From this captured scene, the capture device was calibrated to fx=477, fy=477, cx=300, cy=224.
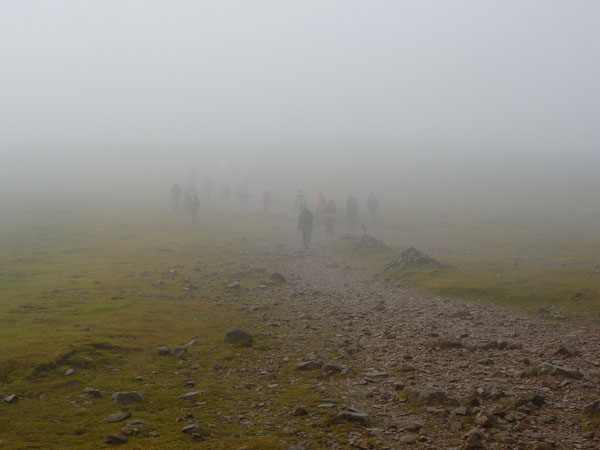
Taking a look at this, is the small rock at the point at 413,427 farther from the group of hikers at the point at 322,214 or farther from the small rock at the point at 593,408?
the group of hikers at the point at 322,214

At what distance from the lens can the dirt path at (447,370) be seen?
27.3ft

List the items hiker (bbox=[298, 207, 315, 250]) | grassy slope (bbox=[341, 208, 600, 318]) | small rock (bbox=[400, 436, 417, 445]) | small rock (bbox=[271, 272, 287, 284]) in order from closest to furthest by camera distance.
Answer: small rock (bbox=[400, 436, 417, 445]) → grassy slope (bbox=[341, 208, 600, 318]) → small rock (bbox=[271, 272, 287, 284]) → hiker (bbox=[298, 207, 315, 250])

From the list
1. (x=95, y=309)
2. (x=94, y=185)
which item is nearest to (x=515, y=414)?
(x=95, y=309)

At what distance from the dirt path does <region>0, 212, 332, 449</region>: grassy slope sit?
1691mm

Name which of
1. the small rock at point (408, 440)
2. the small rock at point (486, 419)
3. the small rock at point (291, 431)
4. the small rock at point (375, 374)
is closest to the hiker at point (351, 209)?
the small rock at point (375, 374)

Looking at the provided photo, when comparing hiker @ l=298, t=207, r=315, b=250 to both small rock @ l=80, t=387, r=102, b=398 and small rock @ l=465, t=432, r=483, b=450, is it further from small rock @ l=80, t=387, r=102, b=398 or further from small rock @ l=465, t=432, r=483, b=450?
small rock @ l=465, t=432, r=483, b=450

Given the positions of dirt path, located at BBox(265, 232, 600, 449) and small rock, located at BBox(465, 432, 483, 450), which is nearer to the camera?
small rock, located at BBox(465, 432, 483, 450)

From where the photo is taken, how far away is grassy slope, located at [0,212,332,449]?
8617 millimetres

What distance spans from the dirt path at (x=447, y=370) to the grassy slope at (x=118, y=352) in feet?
5.55

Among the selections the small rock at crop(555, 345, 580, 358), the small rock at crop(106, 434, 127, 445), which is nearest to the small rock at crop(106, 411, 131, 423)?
the small rock at crop(106, 434, 127, 445)

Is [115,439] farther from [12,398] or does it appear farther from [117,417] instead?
[12,398]

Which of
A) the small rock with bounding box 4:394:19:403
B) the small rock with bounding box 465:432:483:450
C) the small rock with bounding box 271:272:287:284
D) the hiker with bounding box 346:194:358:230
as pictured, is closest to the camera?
the small rock with bounding box 465:432:483:450

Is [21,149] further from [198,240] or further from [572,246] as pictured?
[572,246]

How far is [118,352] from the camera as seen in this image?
13.6 meters
